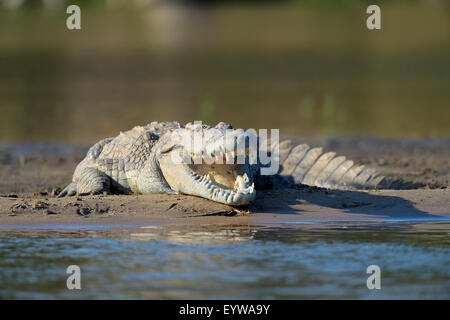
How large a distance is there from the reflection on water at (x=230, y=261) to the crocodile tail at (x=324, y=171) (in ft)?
6.33

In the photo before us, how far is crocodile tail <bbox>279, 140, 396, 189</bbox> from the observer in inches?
362

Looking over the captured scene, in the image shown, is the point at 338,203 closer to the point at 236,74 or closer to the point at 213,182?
the point at 213,182

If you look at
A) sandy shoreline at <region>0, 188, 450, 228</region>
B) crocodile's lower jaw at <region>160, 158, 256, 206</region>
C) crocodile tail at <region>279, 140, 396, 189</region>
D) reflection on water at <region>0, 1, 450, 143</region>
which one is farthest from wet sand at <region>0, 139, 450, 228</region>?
reflection on water at <region>0, 1, 450, 143</region>

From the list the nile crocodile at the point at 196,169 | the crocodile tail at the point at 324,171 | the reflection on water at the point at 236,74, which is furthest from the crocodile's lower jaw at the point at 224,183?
the reflection on water at the point at 236,74

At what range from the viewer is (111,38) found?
109 ft

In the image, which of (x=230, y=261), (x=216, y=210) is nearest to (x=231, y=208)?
(x=216, y=210)

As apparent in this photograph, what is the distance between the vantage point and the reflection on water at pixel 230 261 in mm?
5275

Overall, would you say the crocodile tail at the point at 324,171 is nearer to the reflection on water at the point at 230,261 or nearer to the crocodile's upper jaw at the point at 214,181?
the crocodile's upper jaw at the point at 214,181

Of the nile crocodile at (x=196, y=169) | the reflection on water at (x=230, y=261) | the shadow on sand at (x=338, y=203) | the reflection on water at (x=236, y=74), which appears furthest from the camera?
the reflection on water at (x=236, y=74)

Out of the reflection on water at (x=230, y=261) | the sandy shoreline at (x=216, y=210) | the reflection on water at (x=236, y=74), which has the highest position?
the reflection on water at (x=236, y=74)

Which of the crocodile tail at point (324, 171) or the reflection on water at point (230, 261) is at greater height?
the crocodile tail at point (324, 171)

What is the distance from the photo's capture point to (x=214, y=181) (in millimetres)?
7695

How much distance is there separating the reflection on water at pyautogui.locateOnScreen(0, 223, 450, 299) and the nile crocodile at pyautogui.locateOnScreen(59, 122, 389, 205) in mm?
613

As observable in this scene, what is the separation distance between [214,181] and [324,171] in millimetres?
2064
